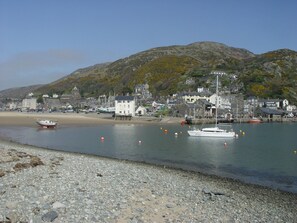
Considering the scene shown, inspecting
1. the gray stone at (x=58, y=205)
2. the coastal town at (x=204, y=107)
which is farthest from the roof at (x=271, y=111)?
the gray stone at (x=58, y=205)

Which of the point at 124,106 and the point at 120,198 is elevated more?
the point at 124,106

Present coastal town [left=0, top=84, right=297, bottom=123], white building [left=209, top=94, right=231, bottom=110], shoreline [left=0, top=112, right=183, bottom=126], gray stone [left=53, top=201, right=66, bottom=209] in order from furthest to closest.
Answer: white building [left=209, top=94, right=231, bottom=110], coastal town [left=0, top=84, right=297, bottom=123], shoreline [left=0, top=112, right=183, bottom=126], gray stone [left=53, top=201, right=66, bottom=209]

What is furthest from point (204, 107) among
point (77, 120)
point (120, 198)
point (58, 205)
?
point (58, 205)

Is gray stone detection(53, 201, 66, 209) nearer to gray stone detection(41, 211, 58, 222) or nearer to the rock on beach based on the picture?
the rock on beach

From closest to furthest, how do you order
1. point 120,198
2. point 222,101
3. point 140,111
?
point 120,198 → point 140,111 → point 222,101

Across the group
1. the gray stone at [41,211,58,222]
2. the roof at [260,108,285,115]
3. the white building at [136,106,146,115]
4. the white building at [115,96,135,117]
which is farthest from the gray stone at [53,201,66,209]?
the roof at [260,108,285,115]

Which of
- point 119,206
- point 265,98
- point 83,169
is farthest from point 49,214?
point 265,98

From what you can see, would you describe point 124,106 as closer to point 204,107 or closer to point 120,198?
point 204,107

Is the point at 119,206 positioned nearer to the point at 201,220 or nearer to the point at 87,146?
the point at 201,220
